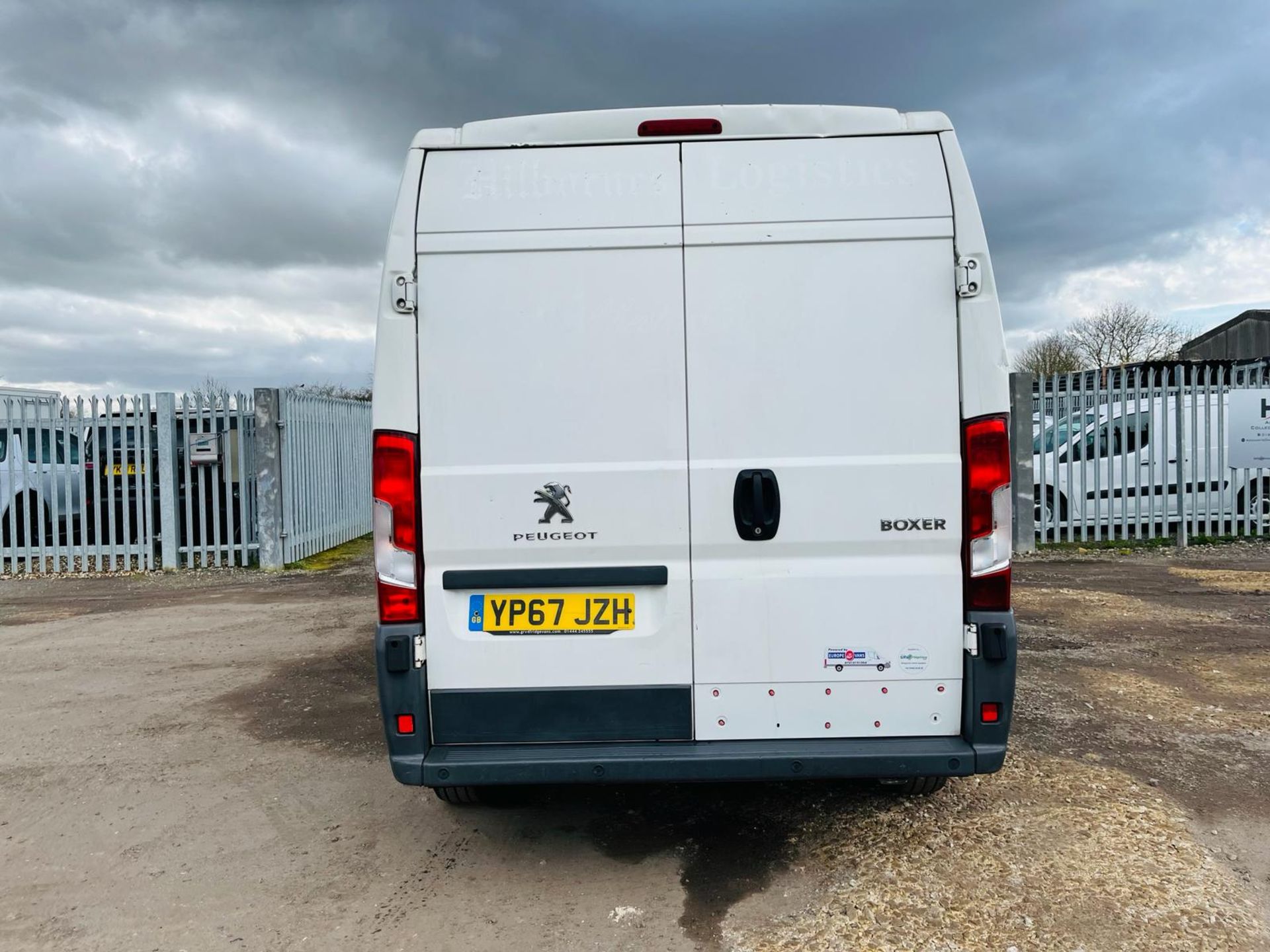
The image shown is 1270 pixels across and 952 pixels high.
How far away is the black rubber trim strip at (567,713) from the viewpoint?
3.29 m

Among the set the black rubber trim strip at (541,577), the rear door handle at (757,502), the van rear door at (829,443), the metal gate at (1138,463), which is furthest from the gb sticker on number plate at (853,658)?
the metal gate at (1138,463)

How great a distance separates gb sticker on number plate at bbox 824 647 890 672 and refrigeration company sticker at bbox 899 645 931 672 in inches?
2.0

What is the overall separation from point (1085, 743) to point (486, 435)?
3694 millimetres

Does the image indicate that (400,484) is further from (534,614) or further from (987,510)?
(987,510)

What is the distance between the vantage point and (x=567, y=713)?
330 cm

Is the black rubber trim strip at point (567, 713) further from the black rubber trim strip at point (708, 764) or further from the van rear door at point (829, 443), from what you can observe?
the van rear door at point (829, 443)

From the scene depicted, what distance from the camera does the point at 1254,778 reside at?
438 cm

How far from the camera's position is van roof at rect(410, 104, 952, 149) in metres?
3.36

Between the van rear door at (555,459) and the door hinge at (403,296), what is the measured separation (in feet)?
0.11

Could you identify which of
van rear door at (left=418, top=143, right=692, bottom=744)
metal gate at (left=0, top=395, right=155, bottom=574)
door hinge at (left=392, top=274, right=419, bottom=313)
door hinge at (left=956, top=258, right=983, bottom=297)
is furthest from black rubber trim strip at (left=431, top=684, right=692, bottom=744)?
metal gate at (left=0, top=395, right=155, bottom=574)

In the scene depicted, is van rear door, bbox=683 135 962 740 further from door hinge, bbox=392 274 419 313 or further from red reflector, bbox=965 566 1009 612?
door hinge, bbox=392 274 419 313

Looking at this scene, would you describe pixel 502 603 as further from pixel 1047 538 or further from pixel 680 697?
pixel 1047 538

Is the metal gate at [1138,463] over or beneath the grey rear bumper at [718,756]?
over

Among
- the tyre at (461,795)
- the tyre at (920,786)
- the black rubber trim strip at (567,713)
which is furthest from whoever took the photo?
the tyre at (920,786)
